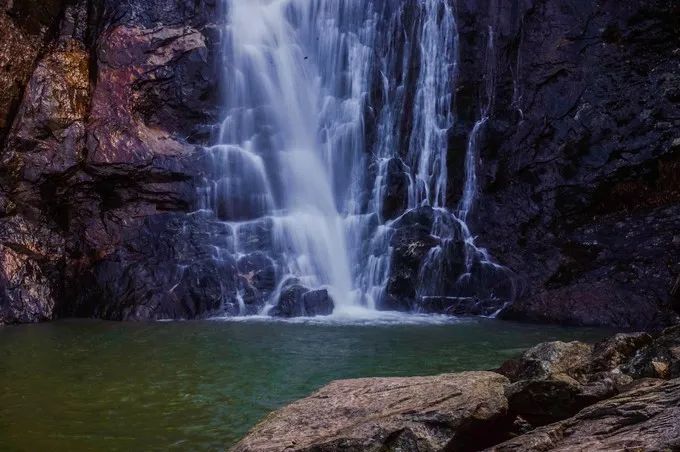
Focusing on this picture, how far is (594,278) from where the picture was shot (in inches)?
572

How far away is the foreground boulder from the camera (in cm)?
468

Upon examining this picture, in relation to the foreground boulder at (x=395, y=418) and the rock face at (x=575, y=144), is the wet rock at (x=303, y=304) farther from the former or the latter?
the foreground boulder at (x=395, y=418)

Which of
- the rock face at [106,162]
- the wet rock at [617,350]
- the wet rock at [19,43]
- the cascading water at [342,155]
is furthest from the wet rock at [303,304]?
the wet rock at [617,350]

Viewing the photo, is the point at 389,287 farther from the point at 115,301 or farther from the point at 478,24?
the point at 478,24

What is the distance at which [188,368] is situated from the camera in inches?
380

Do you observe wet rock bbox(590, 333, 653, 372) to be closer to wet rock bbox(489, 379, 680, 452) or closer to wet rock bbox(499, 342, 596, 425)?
wet rock bbox(499, 342, 596, 425)

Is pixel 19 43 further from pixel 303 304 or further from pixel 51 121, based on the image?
pixel 303 304

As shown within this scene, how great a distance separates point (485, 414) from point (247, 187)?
13.8m

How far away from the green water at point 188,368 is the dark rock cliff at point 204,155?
1902 millimetres

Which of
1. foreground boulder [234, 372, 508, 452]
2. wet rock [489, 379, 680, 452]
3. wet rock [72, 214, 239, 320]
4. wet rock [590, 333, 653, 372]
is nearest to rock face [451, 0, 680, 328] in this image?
wet rock [72, 214, 239, 320]

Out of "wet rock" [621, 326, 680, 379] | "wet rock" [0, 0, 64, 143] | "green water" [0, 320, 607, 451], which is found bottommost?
"green water" [0, 320, 607, 451]

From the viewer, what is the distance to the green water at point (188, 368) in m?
6.77

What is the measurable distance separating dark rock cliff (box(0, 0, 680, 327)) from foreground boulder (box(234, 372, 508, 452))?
9.57 m

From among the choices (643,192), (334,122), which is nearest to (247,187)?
(334,122)
